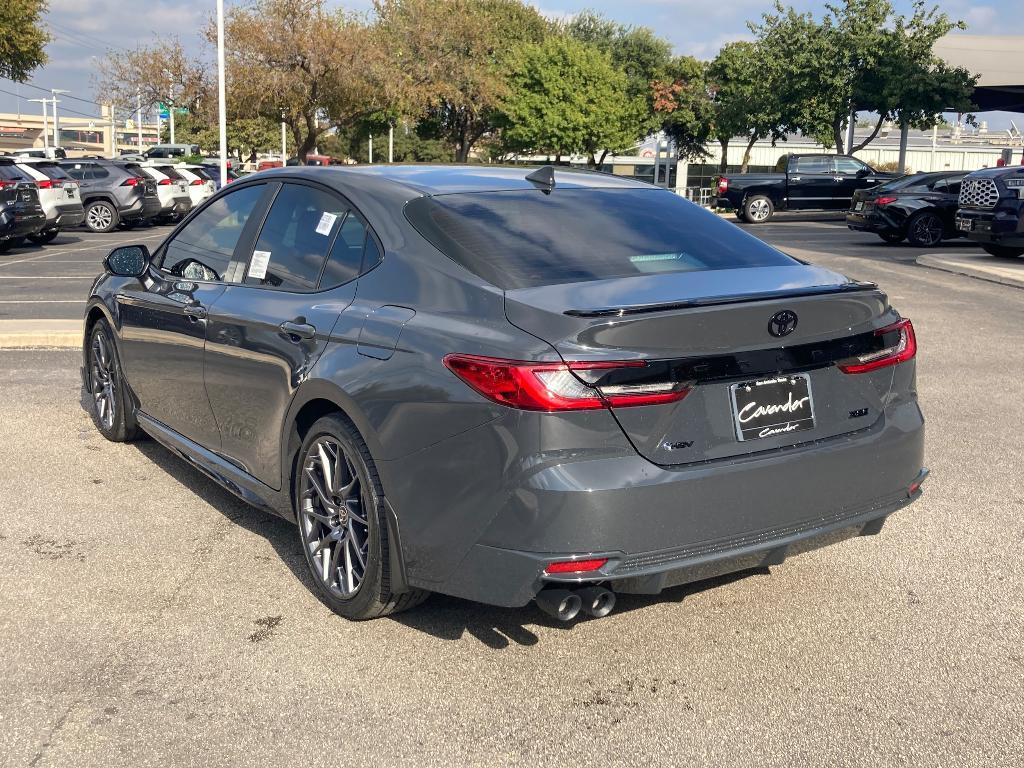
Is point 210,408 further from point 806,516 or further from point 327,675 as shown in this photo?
point 806,516

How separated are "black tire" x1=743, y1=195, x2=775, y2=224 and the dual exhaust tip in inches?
1161

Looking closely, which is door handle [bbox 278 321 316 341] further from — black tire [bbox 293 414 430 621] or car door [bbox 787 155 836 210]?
car door [bbox 787 155 836 210]

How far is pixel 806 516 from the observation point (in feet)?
12.1

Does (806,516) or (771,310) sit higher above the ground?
(771,310)

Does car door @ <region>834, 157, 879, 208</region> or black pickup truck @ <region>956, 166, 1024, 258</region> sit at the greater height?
car door @ <region>834, 157, 879, 208</region>

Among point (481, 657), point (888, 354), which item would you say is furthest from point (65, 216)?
point (888, 354)

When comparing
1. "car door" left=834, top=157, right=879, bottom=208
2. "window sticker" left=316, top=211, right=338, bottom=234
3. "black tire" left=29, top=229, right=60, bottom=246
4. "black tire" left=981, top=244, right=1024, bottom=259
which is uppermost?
"car door" left=834, top=157, right=879, bottom=208

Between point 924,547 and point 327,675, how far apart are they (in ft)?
8.94

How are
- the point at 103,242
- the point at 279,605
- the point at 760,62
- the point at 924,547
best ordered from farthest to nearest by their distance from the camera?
the point at 760,62 → the point at 103,242 → the point at 924,547 → the point at 279,605

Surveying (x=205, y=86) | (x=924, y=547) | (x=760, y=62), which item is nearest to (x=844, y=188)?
(x=760, y=62)

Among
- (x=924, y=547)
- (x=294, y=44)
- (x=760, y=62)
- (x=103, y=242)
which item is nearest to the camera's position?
(x=924, y=547)

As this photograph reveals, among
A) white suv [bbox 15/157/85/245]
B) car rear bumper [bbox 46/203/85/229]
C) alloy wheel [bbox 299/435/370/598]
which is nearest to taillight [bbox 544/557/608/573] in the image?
alloy wheel [bbox 299/435/370/598]

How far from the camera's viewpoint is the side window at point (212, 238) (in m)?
5.18

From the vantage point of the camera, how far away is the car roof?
446 cm
